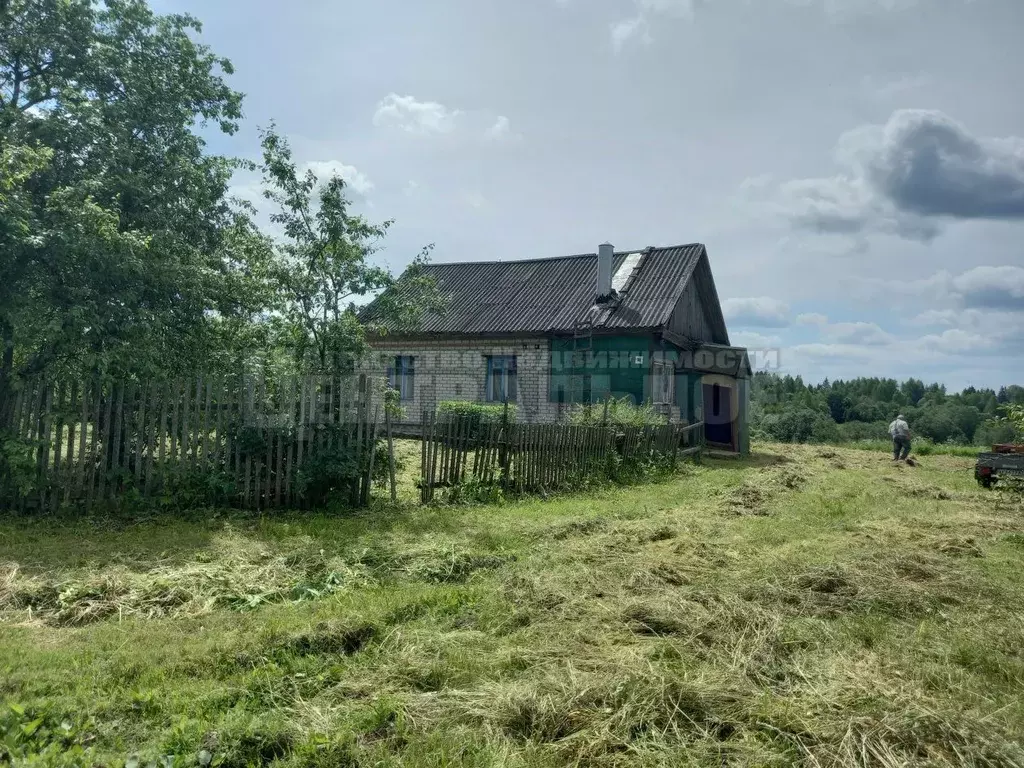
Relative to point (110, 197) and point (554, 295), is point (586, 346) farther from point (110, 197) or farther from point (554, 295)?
point (110, 197)

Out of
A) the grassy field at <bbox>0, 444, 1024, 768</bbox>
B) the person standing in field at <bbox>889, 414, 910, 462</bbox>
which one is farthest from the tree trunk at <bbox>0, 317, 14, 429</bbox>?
the person standing in field at <bbox>889, 414, 910, 462</bbox>

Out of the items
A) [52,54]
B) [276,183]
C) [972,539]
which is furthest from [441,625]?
[52,54]

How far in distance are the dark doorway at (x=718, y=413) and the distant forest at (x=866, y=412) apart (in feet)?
22.8

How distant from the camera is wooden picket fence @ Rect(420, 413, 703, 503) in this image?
9266 mm

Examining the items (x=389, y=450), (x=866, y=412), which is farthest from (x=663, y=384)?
(x=866, y=412)

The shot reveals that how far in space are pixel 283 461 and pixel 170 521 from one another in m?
1.52

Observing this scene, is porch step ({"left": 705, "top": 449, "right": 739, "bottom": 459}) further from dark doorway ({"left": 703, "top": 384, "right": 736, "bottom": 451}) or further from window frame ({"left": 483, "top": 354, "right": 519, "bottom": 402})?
window frame ({"left": 483, "top": 354, "right": 519, "bottom": 402})

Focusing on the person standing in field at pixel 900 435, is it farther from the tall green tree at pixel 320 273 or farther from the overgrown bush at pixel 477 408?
the tall green tree at pixel 320 273

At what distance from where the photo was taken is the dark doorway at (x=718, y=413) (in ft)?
68.3

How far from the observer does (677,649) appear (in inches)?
148

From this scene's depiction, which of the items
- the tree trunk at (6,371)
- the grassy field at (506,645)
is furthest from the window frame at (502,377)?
the tree trunk at (6,371)

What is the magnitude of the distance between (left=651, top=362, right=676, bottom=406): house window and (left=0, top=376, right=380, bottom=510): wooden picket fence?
34.9ft

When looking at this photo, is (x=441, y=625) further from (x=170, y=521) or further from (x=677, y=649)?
(x=170, y=521)

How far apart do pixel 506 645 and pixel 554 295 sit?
17.3 meters
